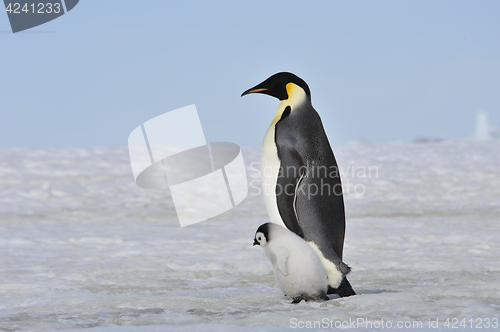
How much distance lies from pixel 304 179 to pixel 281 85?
0.57 meters

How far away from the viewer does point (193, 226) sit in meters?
6.07

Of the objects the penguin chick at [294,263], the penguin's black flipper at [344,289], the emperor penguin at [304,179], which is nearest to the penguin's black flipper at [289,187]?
the emperor penguin at [304,179]

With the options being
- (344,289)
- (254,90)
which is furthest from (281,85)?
(344,289)

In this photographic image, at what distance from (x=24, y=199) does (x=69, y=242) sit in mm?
3327

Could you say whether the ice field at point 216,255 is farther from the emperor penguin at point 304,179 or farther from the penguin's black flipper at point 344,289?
the emperor penguin at point 304,179

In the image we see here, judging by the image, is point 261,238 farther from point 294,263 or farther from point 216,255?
point 216,255

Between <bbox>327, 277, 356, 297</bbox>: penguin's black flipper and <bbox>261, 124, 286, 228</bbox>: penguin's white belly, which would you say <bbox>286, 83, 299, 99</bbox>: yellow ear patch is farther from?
<bbox>327, 277, 356, 297</bbox>: penguin's black flipper

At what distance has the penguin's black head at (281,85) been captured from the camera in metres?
2.87

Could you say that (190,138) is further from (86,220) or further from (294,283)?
(294,283)

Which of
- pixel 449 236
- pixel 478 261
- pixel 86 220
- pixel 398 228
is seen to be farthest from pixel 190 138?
pixel 478 261

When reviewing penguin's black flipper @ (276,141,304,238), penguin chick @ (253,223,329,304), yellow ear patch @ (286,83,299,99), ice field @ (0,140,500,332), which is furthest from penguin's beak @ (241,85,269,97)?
ice field @ (0,140,500,332)

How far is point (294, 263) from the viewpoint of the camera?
2.46 metres

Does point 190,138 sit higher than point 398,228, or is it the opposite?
point 190,138

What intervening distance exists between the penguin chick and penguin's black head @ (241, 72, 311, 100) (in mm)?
807
